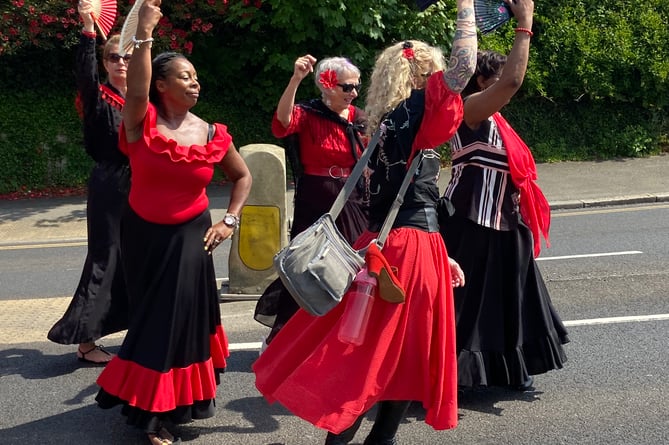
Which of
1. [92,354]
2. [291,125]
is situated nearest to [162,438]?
[92,354]

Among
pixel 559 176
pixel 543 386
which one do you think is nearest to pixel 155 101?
pixel 543 386

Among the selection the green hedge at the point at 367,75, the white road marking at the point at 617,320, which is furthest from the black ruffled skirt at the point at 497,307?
the green hedge at the point at 367,75

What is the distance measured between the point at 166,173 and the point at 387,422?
151 centimetres

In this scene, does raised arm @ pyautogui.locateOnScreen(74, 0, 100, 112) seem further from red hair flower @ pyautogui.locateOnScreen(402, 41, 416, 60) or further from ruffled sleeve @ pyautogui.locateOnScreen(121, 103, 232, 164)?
red hair flower @ pyautogui.locateOnScreen(402, 41, 416, 60)

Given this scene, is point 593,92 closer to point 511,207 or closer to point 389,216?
point 511,207

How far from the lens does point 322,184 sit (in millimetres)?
5426

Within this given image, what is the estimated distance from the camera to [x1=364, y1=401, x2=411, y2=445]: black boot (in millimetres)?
3977

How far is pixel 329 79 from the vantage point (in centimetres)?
537

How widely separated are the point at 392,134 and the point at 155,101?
120cm

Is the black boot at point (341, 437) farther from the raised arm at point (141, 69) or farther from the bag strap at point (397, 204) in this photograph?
the raised arm at point (141, 69)

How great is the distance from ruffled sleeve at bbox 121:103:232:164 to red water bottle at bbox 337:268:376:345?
3.33ft

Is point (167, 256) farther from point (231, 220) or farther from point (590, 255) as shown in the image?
point (590, 255)

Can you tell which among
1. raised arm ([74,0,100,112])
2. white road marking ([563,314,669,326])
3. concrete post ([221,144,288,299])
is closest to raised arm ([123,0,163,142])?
raised arm ([74,0,100,112])

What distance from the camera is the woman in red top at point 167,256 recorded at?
4168mm
